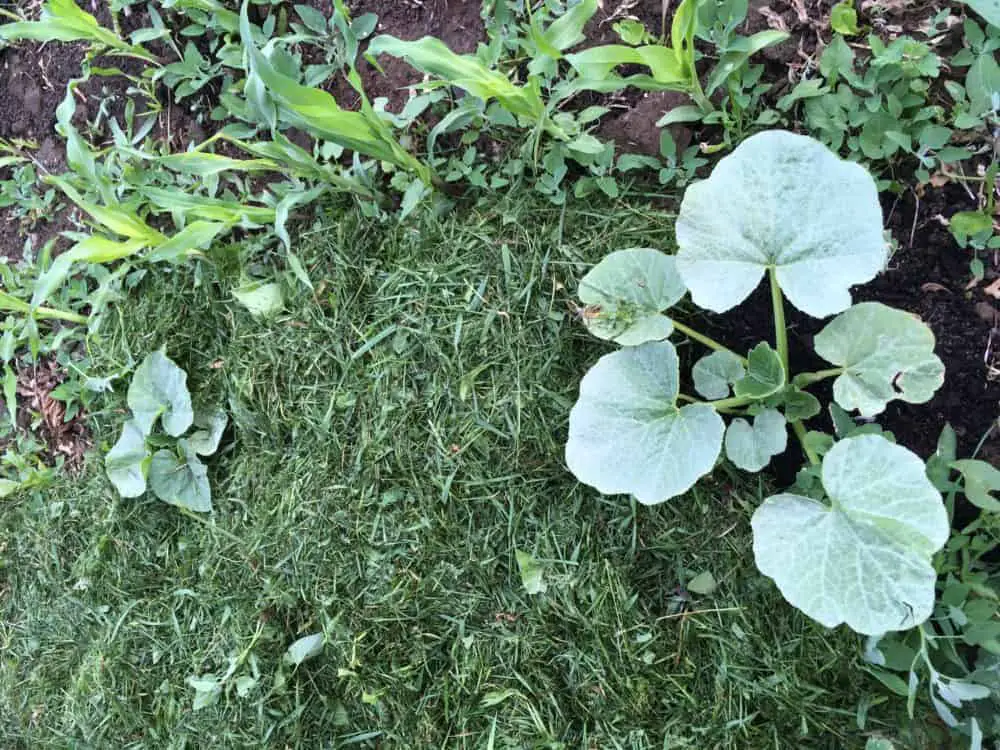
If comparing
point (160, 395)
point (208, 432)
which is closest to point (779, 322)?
point (208, 432)

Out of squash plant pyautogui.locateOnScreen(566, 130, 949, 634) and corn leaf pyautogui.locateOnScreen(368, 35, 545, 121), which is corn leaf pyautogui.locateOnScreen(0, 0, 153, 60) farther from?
squash plant pyautogui.locateOnScreen(566, 130, 949, 634)

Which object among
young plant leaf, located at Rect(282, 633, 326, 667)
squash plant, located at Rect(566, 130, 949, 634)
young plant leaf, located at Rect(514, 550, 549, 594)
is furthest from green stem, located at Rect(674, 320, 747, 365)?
young plant leaf, located at Rect(282, 633, 326, 667)

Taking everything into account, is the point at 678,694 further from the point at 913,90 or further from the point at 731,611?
the point at 913,90

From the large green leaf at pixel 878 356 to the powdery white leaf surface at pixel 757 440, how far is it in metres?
0.11

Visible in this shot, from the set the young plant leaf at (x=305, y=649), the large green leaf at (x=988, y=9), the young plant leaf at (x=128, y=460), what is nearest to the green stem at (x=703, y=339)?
the large green leaf at (x=988, y=9)

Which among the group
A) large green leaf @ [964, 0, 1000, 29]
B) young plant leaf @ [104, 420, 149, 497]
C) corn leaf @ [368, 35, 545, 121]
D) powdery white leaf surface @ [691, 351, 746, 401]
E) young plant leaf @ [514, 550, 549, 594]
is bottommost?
young plant leaf @ [104, 420, 149, 497]

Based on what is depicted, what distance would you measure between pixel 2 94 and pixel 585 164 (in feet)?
5.78

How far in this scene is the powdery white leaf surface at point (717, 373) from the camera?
136 centimetres

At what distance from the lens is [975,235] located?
134 centimetres

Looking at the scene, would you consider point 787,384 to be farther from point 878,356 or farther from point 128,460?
point 128,460

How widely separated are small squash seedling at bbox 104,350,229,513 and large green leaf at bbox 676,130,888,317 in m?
1.13

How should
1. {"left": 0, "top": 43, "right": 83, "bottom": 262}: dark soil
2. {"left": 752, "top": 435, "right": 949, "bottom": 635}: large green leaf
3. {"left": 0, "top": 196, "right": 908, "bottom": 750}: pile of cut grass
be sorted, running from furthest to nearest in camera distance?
1. {"left": 0, "top": 43, "right": 83, "bottom": 262}: dark soil
2. {"left": 0, "top": 196, "right": 908, "bottom": 750}: pile of cut grass
3. {"left": 752, "top": 435, "right": 949, "bottom": 635}: large green leaf

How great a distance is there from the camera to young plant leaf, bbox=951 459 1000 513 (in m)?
1.27

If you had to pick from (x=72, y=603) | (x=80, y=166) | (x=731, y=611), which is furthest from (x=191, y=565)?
(x=731, y=611)
